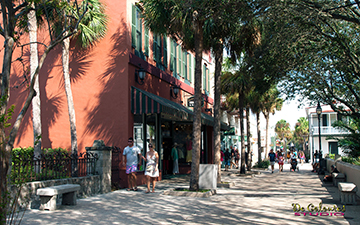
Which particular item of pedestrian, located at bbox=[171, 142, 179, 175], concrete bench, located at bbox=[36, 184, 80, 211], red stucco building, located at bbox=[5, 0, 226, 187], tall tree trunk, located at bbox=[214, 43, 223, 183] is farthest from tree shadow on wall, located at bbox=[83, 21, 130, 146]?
pedestrian, located at bbox=[171, 142, 179, 175]

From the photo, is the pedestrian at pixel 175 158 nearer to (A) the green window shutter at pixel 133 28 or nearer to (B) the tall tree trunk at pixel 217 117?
(B) the tall tree trunk at pixel 217 117

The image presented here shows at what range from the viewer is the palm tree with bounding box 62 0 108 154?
13762 mm

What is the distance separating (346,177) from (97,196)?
405 inches

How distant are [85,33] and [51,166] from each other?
19.2 ft

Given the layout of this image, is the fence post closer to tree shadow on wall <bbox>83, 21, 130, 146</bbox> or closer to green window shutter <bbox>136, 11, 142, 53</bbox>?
tree shadow on wall <bbox>83, 21, 130, 146</bbox>

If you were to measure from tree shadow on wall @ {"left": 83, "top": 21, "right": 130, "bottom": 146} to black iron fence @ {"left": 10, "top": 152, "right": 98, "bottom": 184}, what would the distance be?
2443 millimetres

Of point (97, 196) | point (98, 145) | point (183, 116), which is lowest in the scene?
point (97, 196)

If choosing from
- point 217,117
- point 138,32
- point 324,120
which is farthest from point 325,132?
point 138,32

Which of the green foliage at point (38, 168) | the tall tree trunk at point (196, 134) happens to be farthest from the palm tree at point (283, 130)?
the green foliage at point (38, 168)

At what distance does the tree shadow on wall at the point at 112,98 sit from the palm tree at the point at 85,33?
2.76ft

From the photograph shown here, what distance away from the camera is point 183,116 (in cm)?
1625

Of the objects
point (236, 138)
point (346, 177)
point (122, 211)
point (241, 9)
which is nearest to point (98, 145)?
point (122, 211)

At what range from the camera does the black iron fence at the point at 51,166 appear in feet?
29.7

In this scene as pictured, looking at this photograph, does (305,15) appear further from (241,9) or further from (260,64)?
(260,64)
